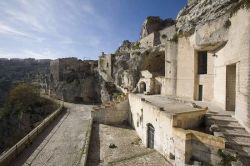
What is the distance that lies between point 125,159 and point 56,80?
101ft

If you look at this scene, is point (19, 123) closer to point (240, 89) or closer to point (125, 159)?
point (125, 159)

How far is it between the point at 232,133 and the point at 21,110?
2892cm

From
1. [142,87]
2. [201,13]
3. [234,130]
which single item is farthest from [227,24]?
[142,87]

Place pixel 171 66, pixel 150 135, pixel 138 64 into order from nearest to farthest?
pixel 150 135 → pixel 171 66 → pixel 138 64

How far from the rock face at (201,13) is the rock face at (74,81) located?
67.4ft

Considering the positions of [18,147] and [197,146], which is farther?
[18,147]

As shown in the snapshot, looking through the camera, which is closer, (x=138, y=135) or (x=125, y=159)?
(x=125, y=159)

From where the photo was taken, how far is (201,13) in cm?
1441

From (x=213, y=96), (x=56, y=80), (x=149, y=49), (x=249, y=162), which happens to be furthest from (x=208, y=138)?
(x=56, y=80)

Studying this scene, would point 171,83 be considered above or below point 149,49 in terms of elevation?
below

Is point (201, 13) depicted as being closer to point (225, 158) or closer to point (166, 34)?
point (225, 158)

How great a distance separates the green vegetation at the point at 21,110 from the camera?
27219mm

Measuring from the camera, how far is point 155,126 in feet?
37.7

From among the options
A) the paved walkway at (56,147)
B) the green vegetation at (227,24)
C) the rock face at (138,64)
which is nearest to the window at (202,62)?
the green vegetation at (227,24)
